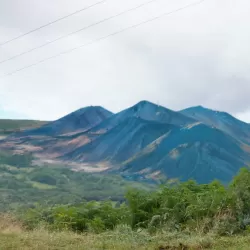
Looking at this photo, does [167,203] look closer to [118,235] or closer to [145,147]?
[118,235]

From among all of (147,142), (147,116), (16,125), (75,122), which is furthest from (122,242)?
(16,125)

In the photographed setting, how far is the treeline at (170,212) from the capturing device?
798 centimetres

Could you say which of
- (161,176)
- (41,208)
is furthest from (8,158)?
(41,208)

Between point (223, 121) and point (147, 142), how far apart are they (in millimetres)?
4903

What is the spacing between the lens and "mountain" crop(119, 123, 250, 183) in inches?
757

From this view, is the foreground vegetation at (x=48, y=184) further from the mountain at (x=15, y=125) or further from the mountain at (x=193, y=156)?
the mountain at (x=15, y=125)

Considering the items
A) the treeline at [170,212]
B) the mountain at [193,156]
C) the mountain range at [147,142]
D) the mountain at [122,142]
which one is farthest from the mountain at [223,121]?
the treeline at [170,212]

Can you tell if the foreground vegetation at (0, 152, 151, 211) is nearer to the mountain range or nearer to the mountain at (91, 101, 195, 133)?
the mountain range

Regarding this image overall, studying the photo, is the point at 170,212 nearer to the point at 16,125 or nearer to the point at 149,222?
the point at 149,222

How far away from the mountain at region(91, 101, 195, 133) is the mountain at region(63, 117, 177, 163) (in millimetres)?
373

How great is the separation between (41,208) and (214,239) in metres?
5.54

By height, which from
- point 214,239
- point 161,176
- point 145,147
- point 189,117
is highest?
point 189,117

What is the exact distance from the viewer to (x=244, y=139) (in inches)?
885

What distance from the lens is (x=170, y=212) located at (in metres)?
9.03
